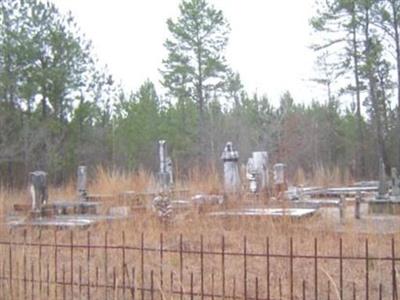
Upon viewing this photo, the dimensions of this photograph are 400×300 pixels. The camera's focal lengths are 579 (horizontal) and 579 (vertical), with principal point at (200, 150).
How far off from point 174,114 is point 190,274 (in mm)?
31571

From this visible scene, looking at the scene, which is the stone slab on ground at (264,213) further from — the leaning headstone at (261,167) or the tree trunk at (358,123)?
the tree trunk at (358,123)

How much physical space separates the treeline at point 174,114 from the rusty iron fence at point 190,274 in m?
18.0

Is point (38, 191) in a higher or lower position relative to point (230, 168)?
lower

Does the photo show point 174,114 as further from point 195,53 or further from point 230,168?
point 230,168

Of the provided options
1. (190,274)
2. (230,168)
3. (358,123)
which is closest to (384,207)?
(230,168)

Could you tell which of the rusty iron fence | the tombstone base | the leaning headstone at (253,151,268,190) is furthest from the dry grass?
the leaning headstone at (253,151,268,190)

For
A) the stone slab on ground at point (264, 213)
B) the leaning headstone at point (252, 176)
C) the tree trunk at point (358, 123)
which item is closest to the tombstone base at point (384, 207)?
the stone slab on ground at point (264, 213)

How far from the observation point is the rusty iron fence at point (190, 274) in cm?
528

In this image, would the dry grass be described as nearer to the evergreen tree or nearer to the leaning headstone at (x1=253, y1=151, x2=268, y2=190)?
the leaning headstone at (x1=253, y1=151, x2=268, y2=190)

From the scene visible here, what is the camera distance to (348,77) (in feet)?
98.6

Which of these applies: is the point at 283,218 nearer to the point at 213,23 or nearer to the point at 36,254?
the point at 36,254

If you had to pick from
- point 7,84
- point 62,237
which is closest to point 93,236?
point 62,237

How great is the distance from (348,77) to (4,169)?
58.3 feet

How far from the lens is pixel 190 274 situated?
18.7 feet
